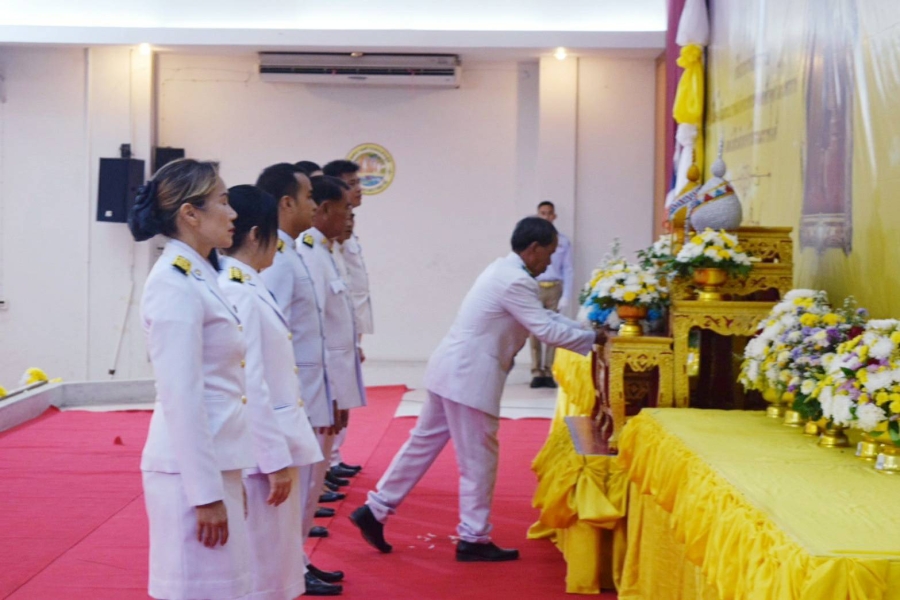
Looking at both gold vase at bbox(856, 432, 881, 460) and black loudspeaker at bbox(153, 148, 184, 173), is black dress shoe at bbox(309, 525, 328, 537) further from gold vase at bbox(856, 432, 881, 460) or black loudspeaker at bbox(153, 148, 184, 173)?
black loudspeaker at bbox(153, 148, 184, 173)

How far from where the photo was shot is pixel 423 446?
4625 millimetres

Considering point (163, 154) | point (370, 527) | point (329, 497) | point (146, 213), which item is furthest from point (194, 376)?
point (163, 154)

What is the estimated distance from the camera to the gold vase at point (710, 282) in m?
4.06

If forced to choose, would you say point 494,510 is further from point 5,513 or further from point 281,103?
point 281,103

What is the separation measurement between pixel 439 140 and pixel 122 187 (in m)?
2.77

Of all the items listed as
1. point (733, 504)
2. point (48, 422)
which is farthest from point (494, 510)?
point (48, 422)

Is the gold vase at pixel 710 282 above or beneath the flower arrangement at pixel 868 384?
above

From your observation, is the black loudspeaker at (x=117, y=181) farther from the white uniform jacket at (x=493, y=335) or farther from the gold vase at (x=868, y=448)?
the gold vase at (x=868, y=448)

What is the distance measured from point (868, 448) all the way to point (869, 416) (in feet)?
0.73

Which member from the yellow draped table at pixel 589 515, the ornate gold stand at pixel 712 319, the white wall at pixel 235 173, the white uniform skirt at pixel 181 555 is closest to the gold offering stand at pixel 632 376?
the ornate gold stand at pixel 712 319

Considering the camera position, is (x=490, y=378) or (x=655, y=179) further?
(x=655, y=179)

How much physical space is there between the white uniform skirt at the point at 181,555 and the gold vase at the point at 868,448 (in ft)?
5.26

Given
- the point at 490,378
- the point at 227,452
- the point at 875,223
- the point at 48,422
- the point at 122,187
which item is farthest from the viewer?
the point at 122,187

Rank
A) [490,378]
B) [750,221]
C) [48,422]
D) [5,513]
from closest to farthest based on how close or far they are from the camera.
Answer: [490,378]
[5,513]
[750,221]
[48,422]
